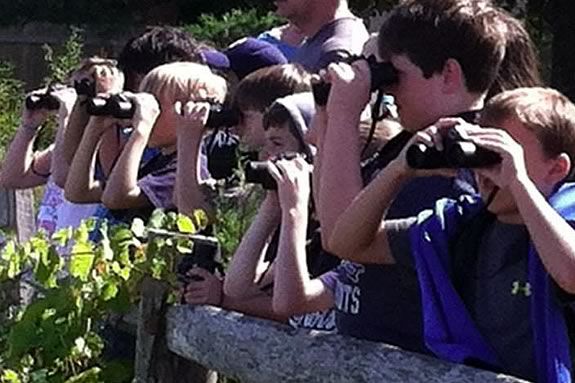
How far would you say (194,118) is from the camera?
4.91 m

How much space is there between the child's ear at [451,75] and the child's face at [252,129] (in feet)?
3.44

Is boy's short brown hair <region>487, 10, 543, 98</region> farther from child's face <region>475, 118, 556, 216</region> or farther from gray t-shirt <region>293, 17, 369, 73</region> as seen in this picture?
gray t-shirt <region>293, 17, 369, 73</region>

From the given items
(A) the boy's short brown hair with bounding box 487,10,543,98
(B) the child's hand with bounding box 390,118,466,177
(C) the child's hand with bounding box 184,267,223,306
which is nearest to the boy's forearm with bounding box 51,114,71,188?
(C) the child's hand with bounding box 184,267,223,306

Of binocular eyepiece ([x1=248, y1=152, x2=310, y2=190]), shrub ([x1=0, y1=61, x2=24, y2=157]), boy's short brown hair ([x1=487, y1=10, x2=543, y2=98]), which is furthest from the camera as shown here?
shrub ([x1=0, y1=61, x2=24, y2=157])

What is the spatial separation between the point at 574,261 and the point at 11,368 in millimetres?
Answer: 2139

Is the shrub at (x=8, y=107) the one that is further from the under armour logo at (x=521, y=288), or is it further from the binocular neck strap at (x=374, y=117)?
the under armour logo at (x=521, y=288)

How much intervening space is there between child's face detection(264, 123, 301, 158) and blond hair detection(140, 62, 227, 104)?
740 mm

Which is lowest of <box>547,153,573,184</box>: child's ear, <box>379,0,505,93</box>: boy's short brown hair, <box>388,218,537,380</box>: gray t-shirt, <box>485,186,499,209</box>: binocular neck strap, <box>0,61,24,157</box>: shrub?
<box>0,61,24,157</box>: shrub

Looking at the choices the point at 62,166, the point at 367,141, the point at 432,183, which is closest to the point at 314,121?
the point at 367,141

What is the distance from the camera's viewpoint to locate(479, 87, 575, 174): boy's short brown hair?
11.1 feet

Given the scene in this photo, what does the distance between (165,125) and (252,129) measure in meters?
0.56

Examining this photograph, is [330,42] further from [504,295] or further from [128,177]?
[504,295]

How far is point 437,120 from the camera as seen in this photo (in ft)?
12.2

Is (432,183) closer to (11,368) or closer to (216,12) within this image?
(11,368)
